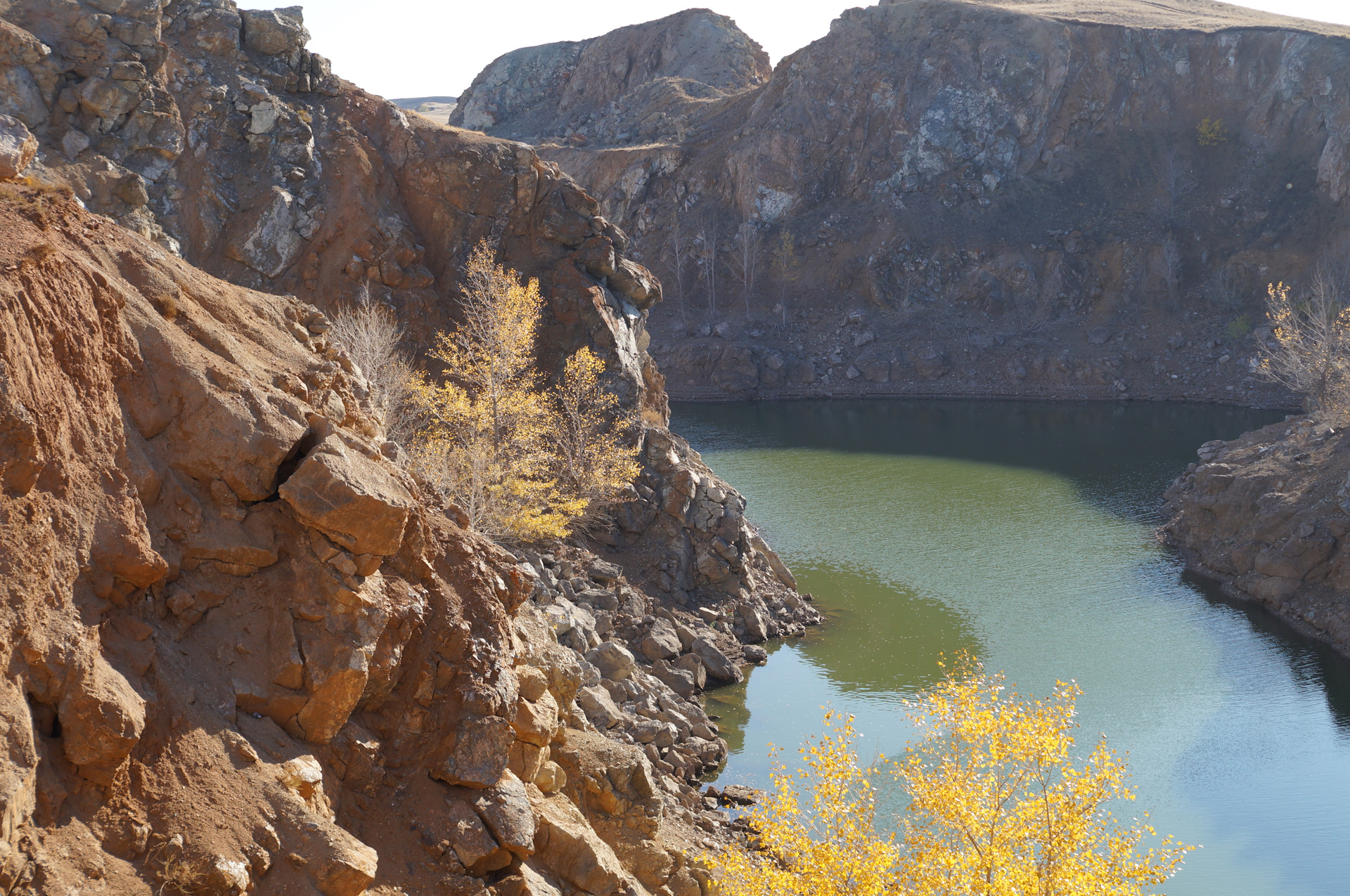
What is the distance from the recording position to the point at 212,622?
13.2 metres

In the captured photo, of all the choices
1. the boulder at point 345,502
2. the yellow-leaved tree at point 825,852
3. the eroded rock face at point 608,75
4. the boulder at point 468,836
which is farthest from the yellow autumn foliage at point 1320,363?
the eroded rock face at point 608,75

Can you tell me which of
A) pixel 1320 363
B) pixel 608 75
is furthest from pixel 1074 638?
pixel 608 75

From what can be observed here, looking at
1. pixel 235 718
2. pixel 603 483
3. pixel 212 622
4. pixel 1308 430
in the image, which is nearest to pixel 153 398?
pixel 212 622

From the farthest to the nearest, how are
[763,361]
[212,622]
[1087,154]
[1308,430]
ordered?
[1087,154] → [763,361] → [1308,430] → [212,622]

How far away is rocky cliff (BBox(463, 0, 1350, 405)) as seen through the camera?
269 ft

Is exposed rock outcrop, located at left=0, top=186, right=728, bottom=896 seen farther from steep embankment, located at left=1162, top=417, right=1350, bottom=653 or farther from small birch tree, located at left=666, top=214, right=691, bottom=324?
small birch tree, located at left=666, top=214, right=691, bottom=324

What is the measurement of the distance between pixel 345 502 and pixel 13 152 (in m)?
7.13

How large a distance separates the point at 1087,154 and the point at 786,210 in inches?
1104

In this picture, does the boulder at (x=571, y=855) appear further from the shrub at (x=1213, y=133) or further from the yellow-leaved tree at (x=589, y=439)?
the shrub at (x=1213, y=133)

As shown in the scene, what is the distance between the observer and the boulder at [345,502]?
14164 millimetres

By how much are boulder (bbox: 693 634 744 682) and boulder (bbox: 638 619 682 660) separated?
82 centimetres

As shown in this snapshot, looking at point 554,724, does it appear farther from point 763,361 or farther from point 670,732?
point 763,361

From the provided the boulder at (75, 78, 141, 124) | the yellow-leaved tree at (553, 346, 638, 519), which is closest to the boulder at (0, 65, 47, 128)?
the boulder at (75, 78, 141, 124)

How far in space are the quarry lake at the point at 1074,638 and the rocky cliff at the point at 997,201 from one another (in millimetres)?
20486
